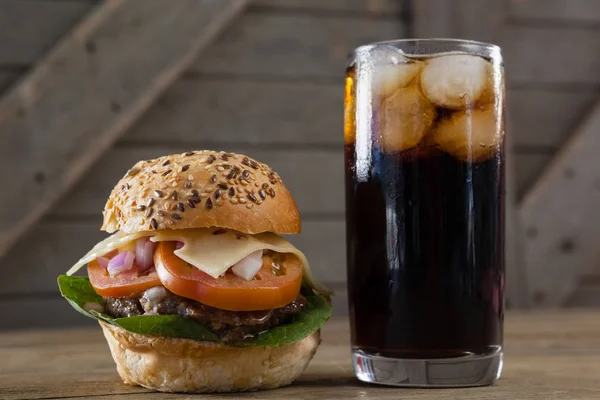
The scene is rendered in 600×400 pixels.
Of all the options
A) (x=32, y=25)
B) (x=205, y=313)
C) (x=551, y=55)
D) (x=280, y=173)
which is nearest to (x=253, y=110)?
(x=280, y=173)

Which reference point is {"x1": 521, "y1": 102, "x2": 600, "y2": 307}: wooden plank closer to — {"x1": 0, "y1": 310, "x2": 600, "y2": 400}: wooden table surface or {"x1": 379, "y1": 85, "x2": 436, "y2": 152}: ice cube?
{"x1": 0, "y1": 310, "x2": 600, "y2": 400}: wooden table surface

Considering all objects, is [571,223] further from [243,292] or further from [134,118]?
[243,292]

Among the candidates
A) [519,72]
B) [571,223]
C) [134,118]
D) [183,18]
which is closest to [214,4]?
[183,18]

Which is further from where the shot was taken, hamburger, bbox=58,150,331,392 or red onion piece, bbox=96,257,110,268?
red onion piece, bbox=96,257,110,268

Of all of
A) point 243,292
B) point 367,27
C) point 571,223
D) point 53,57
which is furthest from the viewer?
point 571,223

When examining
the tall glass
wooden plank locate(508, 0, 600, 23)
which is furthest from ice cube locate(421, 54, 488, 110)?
wooden plank locate(508, 0, 600, 23)

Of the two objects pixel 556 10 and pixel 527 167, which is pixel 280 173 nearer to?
pixel 527 167

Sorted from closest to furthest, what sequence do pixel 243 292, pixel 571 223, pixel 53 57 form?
pixel 243 292 → pixel 53 57 → pixel 571 223
